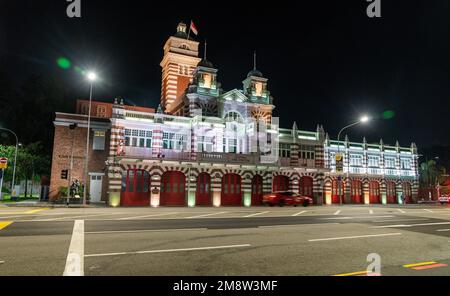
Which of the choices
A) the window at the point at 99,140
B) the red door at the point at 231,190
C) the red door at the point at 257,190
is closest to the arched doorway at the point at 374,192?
the red door at the point at 257,190

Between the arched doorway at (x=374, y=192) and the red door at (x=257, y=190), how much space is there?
2113 centimetres

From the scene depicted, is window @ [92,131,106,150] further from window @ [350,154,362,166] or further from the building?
window @ [350,154,362,166]

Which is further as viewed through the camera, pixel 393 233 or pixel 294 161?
pixel 294 161

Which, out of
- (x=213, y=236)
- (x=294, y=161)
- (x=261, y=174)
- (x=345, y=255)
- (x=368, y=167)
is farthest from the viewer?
(x=368, y=167)

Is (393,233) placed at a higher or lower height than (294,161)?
lower

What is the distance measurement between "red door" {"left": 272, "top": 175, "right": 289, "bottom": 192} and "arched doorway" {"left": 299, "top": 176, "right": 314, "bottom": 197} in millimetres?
2248

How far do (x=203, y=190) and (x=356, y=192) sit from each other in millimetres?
26282

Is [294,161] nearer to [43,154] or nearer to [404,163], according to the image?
[404,163]

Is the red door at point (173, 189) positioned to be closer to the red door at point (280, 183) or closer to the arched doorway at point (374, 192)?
the red door at point (280, 183)

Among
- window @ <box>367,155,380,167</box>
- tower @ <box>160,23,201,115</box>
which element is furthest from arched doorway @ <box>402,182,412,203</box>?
tower @ <box>160,23,201,115</box>

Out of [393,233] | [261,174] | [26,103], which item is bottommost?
[393,233]
